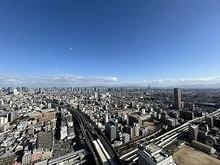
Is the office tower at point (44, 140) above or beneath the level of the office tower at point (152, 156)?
beneath

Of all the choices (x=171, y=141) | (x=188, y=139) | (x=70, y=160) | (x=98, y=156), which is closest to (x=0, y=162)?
(x=70, y=160)

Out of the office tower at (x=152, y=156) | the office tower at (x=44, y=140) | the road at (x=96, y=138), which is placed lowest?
the road at (x=96, y=138)

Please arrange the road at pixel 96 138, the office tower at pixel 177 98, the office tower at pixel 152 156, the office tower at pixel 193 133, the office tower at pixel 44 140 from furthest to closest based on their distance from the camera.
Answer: the office tower at pixel 177 98 < the office tower at pixel 193 133 < the office tower at pixel 44 140 < the road at pixel 96 138 < the office tower at pixel 152 156

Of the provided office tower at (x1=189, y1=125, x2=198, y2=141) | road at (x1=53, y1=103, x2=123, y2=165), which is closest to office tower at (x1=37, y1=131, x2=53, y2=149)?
road at (x1=53, y1=103, x2=123, y2=165)

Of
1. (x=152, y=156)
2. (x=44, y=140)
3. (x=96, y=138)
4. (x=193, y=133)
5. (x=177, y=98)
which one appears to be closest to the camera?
(x=152, y=156)

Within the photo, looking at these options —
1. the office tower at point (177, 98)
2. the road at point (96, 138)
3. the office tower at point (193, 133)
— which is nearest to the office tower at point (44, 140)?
the road at point (96, 138)

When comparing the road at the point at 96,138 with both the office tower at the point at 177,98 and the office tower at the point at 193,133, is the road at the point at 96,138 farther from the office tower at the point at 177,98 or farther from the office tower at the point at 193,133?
the office tower at the point at 177,98

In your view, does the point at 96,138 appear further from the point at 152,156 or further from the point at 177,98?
the point at 177,98

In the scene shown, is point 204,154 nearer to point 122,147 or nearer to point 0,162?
point 122,147

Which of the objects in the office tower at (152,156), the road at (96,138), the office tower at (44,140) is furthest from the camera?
the office tower at (44,140)

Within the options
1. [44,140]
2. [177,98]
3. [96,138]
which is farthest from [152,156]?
[177,98]

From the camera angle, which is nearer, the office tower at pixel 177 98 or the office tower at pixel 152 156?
the office tower at pixel 152 156
